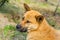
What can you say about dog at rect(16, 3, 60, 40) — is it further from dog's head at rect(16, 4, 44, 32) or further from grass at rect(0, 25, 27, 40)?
grass at rect(0, 25, 27, 40)

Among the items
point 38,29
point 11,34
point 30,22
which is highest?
point 30,22

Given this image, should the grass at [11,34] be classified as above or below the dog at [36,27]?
below

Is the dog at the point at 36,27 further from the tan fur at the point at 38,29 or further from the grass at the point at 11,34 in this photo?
the grass at the point at 11,34

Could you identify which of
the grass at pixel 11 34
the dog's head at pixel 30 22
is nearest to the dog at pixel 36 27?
the dog's head at pixel 30 22

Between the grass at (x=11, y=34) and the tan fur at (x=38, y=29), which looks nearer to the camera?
A: the tan fur at (x=38, y=29)

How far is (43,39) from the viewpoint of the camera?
9914 millimetres

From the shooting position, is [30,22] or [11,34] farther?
[11,34]

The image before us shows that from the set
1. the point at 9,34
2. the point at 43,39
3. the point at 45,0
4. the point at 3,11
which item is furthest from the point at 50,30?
the point at 45,0

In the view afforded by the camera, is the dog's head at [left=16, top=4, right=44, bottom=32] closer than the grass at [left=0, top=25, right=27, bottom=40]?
Yes


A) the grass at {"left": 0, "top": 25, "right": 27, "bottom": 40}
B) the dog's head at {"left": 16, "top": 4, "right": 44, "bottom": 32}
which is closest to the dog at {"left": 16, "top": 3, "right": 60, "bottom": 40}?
the dog's head at {"left": 16, "top": 4, "right": 44, "bottom": 32}

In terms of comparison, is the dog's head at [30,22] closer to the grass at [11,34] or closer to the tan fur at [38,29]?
the tan fur at [38,29]

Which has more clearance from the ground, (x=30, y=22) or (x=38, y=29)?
(x=30, y=22)

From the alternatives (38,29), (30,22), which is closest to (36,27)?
(38,29)

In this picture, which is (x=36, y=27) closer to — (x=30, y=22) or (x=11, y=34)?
(x=30, y=22)
